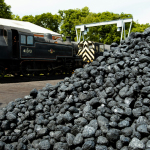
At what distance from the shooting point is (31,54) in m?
12.3

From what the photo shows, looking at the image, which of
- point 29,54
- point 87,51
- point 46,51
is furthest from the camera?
point 87,51

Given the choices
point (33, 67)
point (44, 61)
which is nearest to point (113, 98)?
point (33, 67)

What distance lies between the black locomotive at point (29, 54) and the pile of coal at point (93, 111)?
7.43 meters

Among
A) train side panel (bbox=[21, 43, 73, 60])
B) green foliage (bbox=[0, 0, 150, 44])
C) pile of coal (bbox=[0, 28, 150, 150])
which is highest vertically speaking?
green foliage (bbox=[0, 0, 150, 44])

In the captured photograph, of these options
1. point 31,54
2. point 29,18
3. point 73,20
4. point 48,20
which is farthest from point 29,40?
point 29,18

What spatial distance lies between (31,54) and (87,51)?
23.4ft

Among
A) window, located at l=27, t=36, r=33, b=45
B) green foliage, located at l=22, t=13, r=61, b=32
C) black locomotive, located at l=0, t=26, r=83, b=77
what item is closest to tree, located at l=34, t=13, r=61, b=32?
green foliage, located at l=22, t=13, r=61, b=32

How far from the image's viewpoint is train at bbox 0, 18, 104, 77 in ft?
36.3

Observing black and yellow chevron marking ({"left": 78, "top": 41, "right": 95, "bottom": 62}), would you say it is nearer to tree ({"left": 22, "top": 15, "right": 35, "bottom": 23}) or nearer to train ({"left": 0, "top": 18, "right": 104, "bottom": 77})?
train ({"left": 0, "top": 18, "right": 104, "bottom": 77})

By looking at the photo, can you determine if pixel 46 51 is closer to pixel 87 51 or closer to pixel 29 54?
pixel 29 54

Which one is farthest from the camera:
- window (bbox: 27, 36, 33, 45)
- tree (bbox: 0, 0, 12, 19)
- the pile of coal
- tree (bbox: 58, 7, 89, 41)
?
Answer: tree (bbox: 58, 7, 89, 41)

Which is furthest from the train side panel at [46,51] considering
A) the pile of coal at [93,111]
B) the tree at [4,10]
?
the tree at [4,10]

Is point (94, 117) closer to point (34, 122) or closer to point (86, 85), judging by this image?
point (86, 85)

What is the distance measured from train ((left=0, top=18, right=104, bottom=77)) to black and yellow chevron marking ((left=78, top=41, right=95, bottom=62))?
3.88 ft
